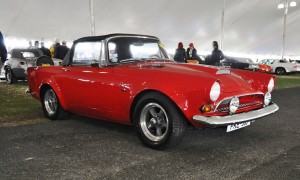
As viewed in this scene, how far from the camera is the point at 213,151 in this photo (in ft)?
13.1

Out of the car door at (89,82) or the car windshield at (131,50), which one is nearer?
the car door at (89,82)

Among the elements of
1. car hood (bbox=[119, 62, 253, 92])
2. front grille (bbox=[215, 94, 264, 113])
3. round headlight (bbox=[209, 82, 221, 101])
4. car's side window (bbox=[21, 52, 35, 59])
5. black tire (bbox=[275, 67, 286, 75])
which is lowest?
black tire (bbox=[275, 67, 286, 75])

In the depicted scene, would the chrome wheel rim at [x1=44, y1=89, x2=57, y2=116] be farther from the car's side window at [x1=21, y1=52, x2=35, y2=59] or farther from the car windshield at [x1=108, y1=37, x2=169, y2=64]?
the car's side window at [x1=21, y1=52, x2=35, y2=59]

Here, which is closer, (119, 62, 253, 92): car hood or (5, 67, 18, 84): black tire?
(119, 62, 253, 92): car hood

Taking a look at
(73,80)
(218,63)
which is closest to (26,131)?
(73,80)

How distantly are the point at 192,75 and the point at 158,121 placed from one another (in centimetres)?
70

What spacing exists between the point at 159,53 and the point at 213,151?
2019 mm

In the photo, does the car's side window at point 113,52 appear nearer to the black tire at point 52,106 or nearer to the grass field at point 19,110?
the black tire at point 52,106

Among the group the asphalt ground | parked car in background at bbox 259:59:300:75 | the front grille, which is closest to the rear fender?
the asphalt ground

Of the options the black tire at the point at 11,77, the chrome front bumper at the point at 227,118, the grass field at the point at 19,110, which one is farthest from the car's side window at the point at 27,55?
the chrome front bumper at the point at 227,118

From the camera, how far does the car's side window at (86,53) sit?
4.93m

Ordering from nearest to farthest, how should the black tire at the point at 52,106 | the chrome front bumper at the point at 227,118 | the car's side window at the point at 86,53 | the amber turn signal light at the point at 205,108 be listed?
the chrome front bumper at the point at 227,118 < the amber turn signal light at the point at 205,108 < the car's side window at the point at 86,53 < the black tire at the point at 52,106

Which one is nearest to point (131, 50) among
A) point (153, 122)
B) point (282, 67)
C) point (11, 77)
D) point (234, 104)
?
point (153, 122)

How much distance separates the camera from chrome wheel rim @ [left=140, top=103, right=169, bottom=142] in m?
4.04
